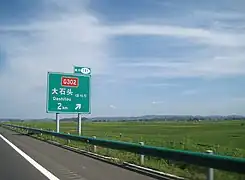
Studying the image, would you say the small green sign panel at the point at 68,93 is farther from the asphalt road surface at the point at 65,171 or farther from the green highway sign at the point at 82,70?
the asphalt road surface at the point at 65,171

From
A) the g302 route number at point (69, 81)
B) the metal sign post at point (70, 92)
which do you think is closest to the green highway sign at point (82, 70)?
the metal sign post at point (70, 92)

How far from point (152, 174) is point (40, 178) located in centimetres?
322

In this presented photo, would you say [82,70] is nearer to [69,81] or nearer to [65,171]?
[69,81]

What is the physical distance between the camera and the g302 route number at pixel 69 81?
3275cm

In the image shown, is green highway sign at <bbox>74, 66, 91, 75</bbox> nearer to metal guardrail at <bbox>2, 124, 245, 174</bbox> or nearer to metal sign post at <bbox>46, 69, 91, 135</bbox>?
metal sign post at <bbox>46, 69, 91, 135</bbox>

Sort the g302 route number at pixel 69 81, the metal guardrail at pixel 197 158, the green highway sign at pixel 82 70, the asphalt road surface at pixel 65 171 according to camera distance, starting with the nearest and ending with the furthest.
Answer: the metal guardrail at pixel 197 158 < the asphalt road surface at pixel 65 171 < the green highway sign at pixel 82 70 < the g302 route number at pixel 69 81

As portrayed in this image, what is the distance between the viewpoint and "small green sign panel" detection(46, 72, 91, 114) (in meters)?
32.5

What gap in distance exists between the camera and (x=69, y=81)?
33375 mm

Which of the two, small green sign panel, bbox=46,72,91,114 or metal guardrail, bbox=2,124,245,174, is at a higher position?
small green sign panel, bbox=46,72,91,114

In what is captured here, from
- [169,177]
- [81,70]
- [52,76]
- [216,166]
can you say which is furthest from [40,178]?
[52,76]

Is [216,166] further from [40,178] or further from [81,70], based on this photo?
[81,70]

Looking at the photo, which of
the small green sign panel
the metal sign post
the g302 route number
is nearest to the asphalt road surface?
the metal sign post

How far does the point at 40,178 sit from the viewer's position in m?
12.3

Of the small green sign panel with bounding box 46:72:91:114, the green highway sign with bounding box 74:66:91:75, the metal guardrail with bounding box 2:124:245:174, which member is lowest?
the metal guardrail with bounding box 2:124:245:174
